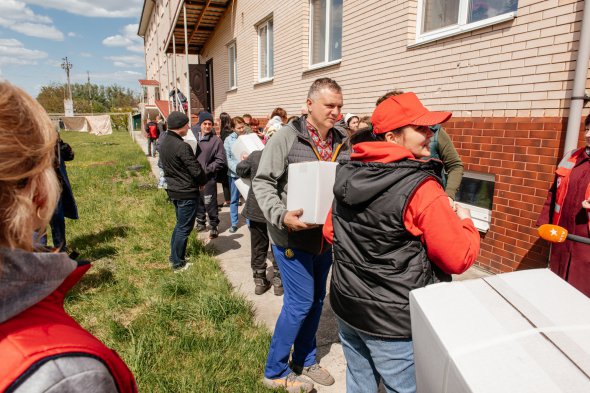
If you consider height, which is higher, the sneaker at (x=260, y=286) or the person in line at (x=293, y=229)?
the person in line at (x=293, y=229)

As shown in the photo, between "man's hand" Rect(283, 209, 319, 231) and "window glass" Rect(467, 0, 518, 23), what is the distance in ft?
11.2

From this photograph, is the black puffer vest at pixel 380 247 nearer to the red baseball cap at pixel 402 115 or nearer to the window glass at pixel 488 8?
the red baseball cap at pixel 402 115

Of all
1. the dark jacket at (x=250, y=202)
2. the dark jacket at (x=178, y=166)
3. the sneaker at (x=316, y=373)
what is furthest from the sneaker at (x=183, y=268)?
the sneaker at (x=316, y=373)

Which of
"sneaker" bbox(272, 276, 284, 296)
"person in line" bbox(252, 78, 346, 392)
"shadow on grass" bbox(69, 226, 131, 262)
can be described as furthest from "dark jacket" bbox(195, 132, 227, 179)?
"person in line" bbox(252, 78, 346, 392)

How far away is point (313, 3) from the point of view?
26.1 ft

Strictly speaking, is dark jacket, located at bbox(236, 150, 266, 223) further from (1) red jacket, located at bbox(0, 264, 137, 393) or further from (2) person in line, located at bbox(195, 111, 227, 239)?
(1) red jacket, located at bbox(0, 264, 137, 393)

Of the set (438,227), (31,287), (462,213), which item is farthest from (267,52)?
(31,287)

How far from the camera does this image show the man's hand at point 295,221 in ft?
7.36

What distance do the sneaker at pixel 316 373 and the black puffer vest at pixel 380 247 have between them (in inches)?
45.7

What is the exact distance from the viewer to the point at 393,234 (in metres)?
1.51

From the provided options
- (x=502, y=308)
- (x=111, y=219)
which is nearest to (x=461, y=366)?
(x=502, y=308)

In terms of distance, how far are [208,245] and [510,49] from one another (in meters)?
4.41

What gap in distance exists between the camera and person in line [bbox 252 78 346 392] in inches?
95.1

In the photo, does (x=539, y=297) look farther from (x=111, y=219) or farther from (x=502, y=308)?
(x=111, y=219)
